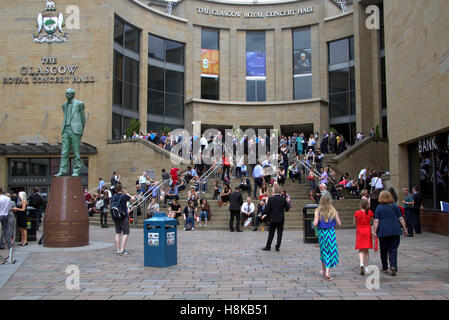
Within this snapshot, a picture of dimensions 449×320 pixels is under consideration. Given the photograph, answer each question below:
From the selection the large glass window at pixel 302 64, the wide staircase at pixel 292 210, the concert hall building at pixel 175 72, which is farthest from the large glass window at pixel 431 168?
the large glass window at pixel 302 64

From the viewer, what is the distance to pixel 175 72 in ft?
120

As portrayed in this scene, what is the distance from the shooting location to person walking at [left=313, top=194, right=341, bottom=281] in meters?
7.67

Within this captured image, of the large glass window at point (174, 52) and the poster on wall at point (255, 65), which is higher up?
the large glass window at point (174, 52)

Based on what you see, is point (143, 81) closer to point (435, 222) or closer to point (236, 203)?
point (236, 203)

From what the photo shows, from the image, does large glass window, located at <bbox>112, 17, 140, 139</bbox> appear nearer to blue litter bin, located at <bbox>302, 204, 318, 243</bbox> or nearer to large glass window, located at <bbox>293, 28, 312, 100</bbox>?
large glass window, located at <bbox>293, 28, 312, 100</bbox>

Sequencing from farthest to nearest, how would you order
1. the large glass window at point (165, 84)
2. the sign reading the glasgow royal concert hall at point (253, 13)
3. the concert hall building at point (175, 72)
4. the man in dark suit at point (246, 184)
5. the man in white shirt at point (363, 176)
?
1. the sign reading the glasgow royal concert hall at point (253, 13)
2. the large glass window at point (165, 84)
3. the concert hall building at point (175, 72)
4. the man in dark suit at point (246, 184)
5. the man in white shirt at point (363, 176)

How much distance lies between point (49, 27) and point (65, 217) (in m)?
21.7

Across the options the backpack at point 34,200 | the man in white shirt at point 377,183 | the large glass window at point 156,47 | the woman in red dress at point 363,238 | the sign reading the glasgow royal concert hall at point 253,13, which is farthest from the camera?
the sign reading the glasgow royal concert hall at point 253,13

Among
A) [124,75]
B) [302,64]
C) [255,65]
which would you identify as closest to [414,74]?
[302,64]

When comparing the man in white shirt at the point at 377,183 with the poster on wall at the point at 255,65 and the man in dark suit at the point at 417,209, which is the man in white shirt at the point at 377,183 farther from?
the poster on wall at the point at 255,65

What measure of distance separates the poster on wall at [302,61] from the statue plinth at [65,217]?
27.3 meters

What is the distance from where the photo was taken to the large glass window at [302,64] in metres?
36.1

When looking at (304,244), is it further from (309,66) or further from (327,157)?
(309,66)
